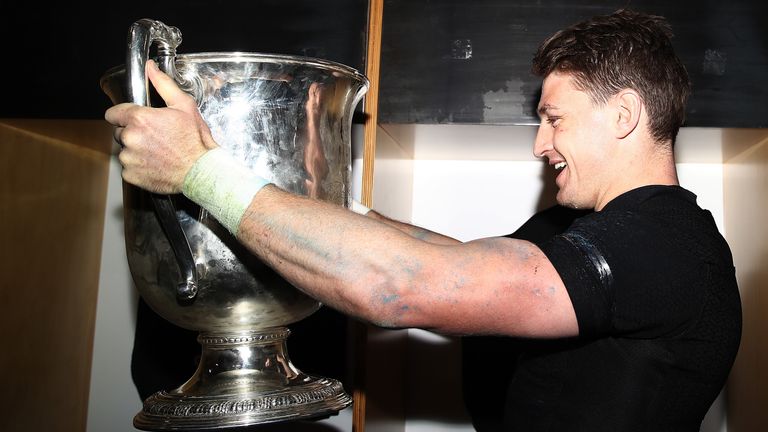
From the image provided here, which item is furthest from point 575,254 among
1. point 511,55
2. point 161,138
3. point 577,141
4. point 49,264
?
point 49,264

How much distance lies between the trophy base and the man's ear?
45 centimetres

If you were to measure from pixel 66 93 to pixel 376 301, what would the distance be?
104 centimetres

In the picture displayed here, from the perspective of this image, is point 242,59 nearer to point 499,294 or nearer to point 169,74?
point 169,74

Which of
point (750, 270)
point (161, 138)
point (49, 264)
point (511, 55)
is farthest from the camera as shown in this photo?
point (49, 264)

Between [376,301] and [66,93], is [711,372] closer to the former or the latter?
[376,301]

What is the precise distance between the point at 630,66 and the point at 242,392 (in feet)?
1.93

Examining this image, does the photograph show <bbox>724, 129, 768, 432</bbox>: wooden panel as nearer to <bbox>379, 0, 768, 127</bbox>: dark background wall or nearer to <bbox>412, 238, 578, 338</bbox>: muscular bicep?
<bbox>379, 0, 768, 127</bbox>: dark background wall

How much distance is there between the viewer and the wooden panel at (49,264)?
158 cm

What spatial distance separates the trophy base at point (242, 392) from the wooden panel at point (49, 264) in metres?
0.88

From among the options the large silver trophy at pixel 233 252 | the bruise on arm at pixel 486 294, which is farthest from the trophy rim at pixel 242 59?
the bruise on arm at pixel 486 294

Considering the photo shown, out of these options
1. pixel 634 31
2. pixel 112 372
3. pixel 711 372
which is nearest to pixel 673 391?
pixel 711 372

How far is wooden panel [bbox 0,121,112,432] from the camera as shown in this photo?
5.18ft

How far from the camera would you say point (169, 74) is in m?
0.68

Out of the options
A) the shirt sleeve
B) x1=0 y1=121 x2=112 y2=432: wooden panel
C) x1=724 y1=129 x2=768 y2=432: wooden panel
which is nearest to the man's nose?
the shirt sleeve
